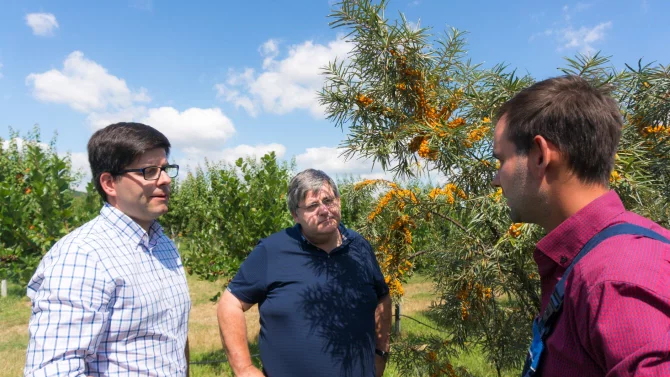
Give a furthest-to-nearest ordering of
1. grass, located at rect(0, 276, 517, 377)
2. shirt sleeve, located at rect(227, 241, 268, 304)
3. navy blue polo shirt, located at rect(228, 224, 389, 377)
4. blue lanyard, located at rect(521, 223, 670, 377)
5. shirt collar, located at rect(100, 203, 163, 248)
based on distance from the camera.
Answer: grass, located at rect(0, 276, 517, 377) < shirt sleeve, located at rect(227, 241, 268, 304) < navy blue polo shirt, located at rect(228, 224, 389, 377) < shirt collar, located at rect(100, 203, 163, 248) < blue lanyard, located at rect(521, 223, 670, 377)

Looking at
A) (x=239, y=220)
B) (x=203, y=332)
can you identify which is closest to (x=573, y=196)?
(x=239, y=220)

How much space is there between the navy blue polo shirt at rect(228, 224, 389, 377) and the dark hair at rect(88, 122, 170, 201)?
2.90ft

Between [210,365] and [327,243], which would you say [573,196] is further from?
[210,365]

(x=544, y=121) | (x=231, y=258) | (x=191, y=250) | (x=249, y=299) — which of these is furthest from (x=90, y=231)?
(x=191, y=250)

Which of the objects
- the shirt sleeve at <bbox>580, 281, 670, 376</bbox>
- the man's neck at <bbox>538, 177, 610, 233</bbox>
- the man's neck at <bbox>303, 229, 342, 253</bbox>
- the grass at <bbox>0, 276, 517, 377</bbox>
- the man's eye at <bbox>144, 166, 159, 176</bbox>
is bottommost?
the grass at <bbox>0, 276, 517, 377</bbox>

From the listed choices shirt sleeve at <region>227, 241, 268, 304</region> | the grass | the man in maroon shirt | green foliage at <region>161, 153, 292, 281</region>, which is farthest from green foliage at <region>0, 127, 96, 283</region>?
the man in maroon shirt

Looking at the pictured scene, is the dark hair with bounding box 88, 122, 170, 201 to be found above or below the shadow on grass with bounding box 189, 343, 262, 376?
above

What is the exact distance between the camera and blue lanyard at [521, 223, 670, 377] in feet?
2.64

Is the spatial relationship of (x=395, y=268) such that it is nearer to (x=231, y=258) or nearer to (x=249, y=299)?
(x=249, y=299)

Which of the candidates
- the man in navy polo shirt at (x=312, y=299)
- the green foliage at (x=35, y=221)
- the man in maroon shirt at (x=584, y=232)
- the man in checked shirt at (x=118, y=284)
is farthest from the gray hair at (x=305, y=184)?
the green foliage at (x=35, y=221)

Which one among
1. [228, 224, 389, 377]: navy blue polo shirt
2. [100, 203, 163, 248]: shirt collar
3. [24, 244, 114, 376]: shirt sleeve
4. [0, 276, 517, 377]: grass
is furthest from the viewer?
[0, 276, 517, 377]: grass

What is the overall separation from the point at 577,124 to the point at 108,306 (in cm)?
158

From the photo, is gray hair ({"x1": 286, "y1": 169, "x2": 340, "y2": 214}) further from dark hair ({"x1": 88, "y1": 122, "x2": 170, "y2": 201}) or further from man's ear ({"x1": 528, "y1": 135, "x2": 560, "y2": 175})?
man's ear ({"x1": 528, "y1": 135, "x2": 560, "y2": 175})

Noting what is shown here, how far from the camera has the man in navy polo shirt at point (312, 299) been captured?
211 centimetres
